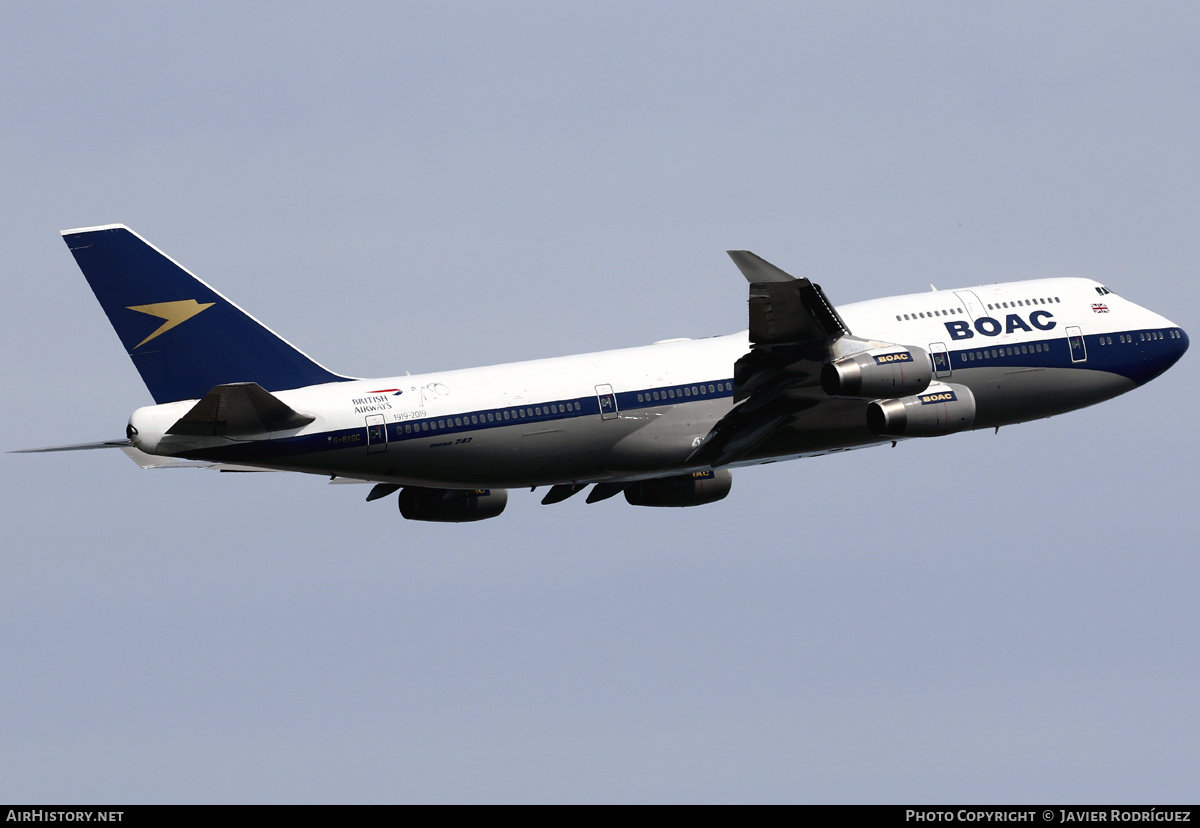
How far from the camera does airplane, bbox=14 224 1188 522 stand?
4344 centimetres

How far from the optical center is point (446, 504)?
51500 mm

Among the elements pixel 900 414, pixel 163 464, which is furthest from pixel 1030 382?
pixel 163 464

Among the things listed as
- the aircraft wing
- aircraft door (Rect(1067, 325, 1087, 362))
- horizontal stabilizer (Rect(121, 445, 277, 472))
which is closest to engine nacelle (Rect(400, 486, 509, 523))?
horizontal stabilizer (Rect(121, 445, 277, 472))

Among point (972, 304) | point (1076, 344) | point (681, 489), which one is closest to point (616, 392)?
point (681, 489)

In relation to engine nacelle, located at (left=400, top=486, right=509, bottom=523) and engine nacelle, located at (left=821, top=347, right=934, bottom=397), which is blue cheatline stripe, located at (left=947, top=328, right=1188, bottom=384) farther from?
engine nacelle, located at (left=400, top=486, right=509, bottom=523)

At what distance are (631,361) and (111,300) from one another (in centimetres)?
1436

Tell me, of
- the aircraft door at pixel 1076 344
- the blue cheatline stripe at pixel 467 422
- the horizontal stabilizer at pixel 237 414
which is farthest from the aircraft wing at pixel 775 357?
the horizontal stabilizer at pixel 237 414

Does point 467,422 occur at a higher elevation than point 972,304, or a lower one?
lower

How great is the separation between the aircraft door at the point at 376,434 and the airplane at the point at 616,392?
0.04 metres

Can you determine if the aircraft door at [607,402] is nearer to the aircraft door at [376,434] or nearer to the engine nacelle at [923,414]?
the aircraft door at [376,434]

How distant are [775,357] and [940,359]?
19.3 feet

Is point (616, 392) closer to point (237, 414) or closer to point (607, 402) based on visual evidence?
point (607, 402)

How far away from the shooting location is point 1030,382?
2008 inches
